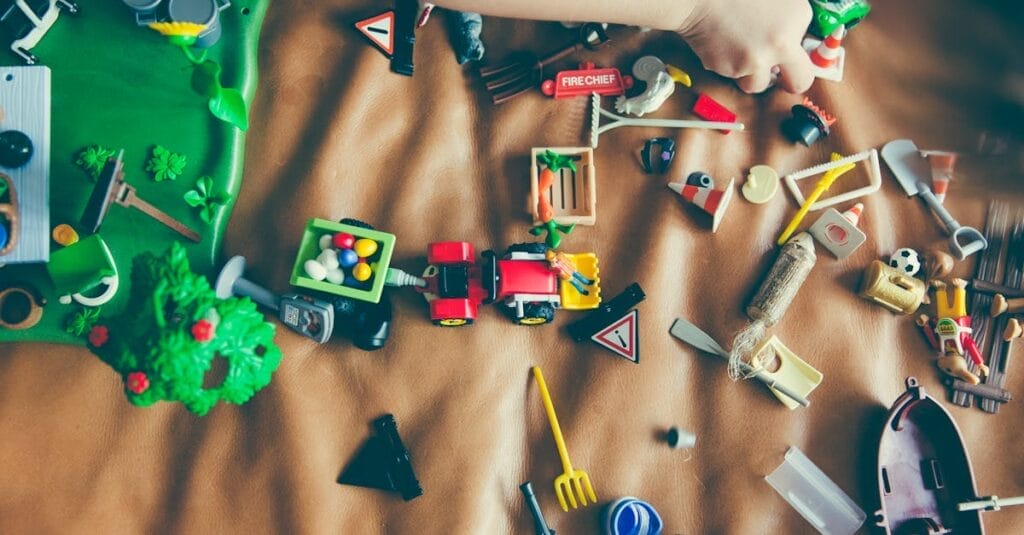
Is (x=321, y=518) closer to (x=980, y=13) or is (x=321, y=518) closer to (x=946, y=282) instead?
(x=946, y=282)

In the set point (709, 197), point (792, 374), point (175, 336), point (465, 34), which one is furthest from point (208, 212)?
point (792, 374)

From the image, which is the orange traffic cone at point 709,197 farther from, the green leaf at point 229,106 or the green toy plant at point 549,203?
the green leaf at point 229,106

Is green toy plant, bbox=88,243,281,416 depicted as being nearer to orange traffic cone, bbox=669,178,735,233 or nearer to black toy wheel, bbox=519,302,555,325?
black toy wheel, bbox=519,302,555,325

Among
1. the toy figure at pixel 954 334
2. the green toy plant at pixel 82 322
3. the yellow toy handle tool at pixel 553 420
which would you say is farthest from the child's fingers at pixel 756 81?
the green toy plant at pixel 82 322

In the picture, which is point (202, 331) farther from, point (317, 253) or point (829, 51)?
point (829, 51)

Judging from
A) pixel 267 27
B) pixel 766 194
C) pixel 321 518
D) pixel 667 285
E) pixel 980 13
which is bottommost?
pixel 321 518

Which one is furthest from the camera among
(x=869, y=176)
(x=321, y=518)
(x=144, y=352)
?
(x=869, y=176)

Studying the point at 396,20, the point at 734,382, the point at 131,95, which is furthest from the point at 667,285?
the point at 131,95
